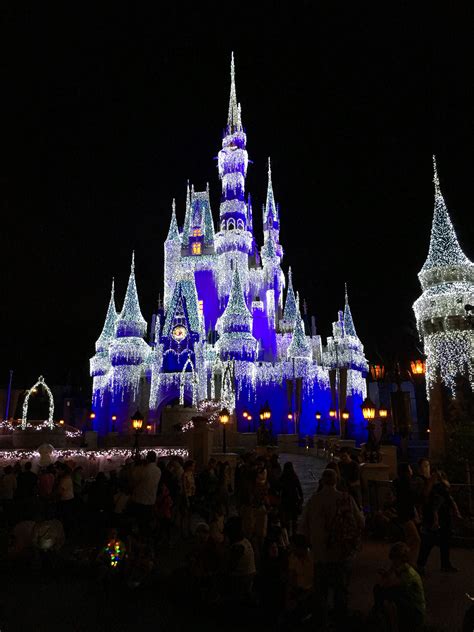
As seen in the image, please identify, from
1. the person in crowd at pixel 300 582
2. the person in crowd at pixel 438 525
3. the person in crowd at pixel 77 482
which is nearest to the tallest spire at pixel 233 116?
the person in crowd at pixel 77 482

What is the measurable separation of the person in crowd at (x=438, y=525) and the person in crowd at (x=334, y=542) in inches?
101

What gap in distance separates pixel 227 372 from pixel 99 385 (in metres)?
15.2

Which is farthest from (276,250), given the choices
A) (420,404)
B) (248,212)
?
(420,404)

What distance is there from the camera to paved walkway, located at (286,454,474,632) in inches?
241

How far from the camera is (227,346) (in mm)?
46688

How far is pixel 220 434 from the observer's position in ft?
102

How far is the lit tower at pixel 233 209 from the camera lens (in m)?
54.3

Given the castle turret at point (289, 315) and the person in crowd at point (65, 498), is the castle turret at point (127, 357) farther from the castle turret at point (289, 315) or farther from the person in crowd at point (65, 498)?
the person in crowd at point (65, 498)

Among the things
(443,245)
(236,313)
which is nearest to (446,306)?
(443,245)

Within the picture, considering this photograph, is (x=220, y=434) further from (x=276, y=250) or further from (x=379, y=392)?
(x=379, y=392)

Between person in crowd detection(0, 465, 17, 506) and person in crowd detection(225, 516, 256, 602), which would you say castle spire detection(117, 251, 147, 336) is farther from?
person in crowd detection(225, 516, 256, 602)

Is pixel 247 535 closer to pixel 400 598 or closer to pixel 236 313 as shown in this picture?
pixel 400 598

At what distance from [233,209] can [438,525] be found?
166ft

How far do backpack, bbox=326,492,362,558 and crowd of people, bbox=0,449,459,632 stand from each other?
1 cm
